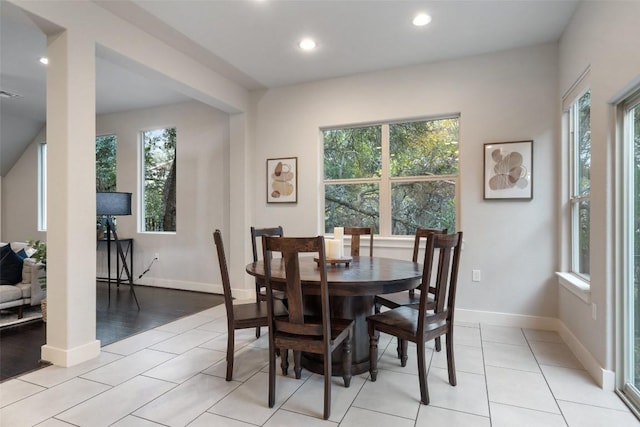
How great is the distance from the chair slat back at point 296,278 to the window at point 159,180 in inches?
155

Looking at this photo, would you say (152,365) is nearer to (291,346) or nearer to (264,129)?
(291,346)

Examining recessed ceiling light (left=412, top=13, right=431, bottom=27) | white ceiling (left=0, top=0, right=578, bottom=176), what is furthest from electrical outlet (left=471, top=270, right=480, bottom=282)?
recessed ceiling light (left=412, top=13, right=431, bottom=27)

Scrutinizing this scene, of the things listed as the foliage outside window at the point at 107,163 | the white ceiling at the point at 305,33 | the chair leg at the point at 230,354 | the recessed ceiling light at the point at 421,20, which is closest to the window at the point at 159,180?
the foliage outside window at the point at 107,163

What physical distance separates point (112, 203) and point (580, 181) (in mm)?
4983

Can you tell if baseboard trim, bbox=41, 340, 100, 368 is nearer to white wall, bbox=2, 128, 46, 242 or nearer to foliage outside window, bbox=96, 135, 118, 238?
foliage outside window, bbox=96, 135, 118, 238

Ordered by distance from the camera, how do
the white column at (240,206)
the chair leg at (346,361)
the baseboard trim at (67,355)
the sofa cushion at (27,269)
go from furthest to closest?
the white column at (240,206), the sofa cushion at (27,269), the baseboard trim at (67,355), the chair leg at (346,361)

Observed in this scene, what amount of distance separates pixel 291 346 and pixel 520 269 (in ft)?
8.64

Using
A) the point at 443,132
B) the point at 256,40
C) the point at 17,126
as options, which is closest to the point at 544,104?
the point at 443,132

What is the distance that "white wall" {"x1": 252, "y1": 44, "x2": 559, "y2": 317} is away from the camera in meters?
3.32

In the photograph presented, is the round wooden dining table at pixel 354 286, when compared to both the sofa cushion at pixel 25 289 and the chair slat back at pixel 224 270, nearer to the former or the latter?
the chair slat back at pixel 224 270

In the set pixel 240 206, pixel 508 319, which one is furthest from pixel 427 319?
pixel 240 206

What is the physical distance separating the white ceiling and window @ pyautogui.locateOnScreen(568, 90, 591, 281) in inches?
31.2

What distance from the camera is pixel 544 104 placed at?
131 inches

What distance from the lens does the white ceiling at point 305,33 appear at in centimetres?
272
